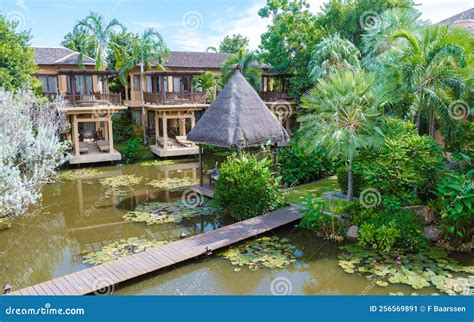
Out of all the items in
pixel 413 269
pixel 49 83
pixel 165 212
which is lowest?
pixel 413 269

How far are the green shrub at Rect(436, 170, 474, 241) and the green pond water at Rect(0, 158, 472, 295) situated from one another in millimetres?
2310

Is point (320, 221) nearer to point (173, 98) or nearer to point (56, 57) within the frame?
point (173, 98)

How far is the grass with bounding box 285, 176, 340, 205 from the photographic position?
43.7ft

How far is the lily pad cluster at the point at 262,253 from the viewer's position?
29.5ft

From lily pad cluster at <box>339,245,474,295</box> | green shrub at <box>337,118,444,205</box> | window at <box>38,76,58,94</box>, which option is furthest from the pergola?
window at <box>38,76,58,94</box>

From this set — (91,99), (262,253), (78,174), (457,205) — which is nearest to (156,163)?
(78,174)

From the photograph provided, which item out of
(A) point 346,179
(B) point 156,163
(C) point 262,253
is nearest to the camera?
(C) point 262,253

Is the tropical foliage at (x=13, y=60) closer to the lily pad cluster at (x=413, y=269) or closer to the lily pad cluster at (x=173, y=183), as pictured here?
the lily pad cluster at (x=173, y=183)

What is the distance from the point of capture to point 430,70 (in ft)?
36.8

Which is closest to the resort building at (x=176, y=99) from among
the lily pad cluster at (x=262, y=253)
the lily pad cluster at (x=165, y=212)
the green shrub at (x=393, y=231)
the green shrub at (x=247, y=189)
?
the lily pad cluster at (x=165, y=212)

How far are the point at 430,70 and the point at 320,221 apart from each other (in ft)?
17.5

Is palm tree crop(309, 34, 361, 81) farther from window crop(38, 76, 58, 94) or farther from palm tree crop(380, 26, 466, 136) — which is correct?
window crop(38, 76, 58, 94)
